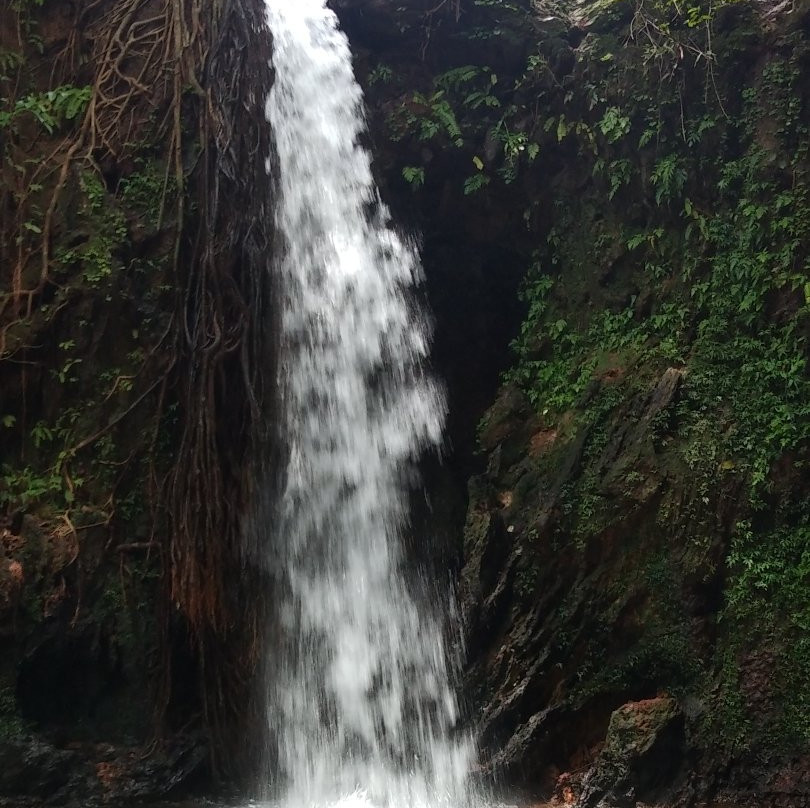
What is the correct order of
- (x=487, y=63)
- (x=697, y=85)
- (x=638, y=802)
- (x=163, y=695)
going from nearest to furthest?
(x=638, y=802), (x=163, y=695), (x=697, y=85), (x=487, y=63)

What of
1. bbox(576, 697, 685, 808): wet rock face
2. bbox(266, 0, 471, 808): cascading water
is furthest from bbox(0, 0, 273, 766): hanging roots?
bbox(576, 697, 685, 808): wet rock face

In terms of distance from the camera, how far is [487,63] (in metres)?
8.48

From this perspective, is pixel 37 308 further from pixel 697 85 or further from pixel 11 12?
pixel 697 85

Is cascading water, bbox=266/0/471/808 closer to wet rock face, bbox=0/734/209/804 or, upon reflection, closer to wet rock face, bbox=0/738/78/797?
wet rock face, bbox=0/734/209/804

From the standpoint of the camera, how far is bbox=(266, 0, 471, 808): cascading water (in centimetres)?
580

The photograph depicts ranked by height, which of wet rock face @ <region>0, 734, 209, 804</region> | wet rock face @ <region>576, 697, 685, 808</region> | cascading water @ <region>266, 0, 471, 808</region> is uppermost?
cascading water @ <region>266, 0, 471, 808</region>

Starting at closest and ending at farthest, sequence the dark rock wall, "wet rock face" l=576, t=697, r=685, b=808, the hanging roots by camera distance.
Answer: "wet rock face" l=576, t=697, r=685, b=808 → the dark rock wall → the hanging roots

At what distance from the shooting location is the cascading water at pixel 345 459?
580cm

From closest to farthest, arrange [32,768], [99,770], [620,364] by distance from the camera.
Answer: [32,768], [99,770], [620,364]

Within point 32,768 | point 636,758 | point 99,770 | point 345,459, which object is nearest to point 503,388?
point 345,459

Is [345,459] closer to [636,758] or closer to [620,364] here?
[620,364]

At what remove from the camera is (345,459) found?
687cm

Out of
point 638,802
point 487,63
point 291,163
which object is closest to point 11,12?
point 291,163

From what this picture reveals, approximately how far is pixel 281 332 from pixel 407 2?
4433 mm
